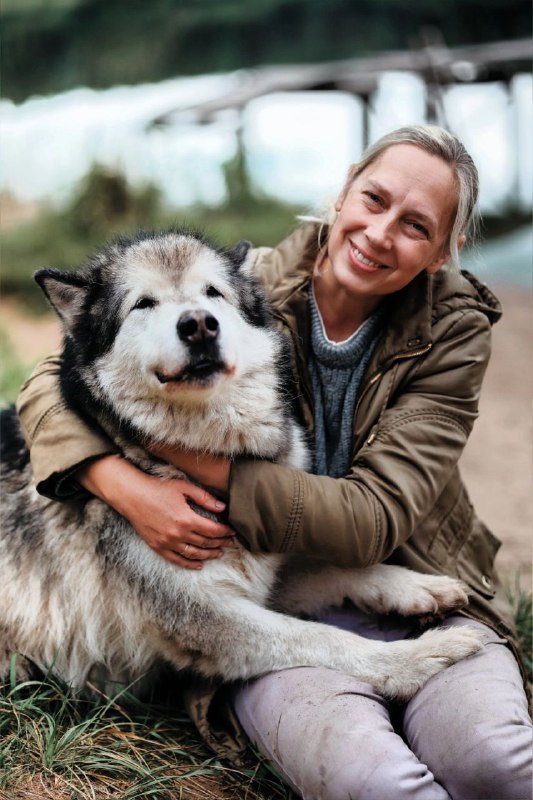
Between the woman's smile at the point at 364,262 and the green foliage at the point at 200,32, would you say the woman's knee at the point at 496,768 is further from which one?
the green foliage at the point at 200,32

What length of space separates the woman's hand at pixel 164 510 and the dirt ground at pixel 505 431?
219 cm

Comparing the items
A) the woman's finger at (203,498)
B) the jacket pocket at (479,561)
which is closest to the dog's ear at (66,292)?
the woman's finger at (203,498)

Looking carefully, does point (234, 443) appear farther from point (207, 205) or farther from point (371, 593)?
point (207, 205)

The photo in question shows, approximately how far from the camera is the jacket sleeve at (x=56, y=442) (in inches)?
95.9

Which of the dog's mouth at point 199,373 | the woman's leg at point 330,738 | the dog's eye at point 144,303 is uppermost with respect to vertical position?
the dog's eye at point 144,303

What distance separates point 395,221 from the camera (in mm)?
2504

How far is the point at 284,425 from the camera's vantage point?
2562 millimetres

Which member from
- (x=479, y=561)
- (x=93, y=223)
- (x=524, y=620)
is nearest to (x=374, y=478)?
(x=479, y=561)

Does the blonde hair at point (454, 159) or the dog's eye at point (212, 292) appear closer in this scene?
the dog's eye at point (212, 292)

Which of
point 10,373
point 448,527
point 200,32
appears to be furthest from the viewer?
point 200,32

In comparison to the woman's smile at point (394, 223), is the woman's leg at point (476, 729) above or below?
below

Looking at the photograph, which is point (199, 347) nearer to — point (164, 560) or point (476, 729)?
point (164, 560)

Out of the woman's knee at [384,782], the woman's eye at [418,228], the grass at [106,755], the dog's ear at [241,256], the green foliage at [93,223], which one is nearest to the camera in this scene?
the woman's knee at [384,782]

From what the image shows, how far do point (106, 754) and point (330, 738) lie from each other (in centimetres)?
73
